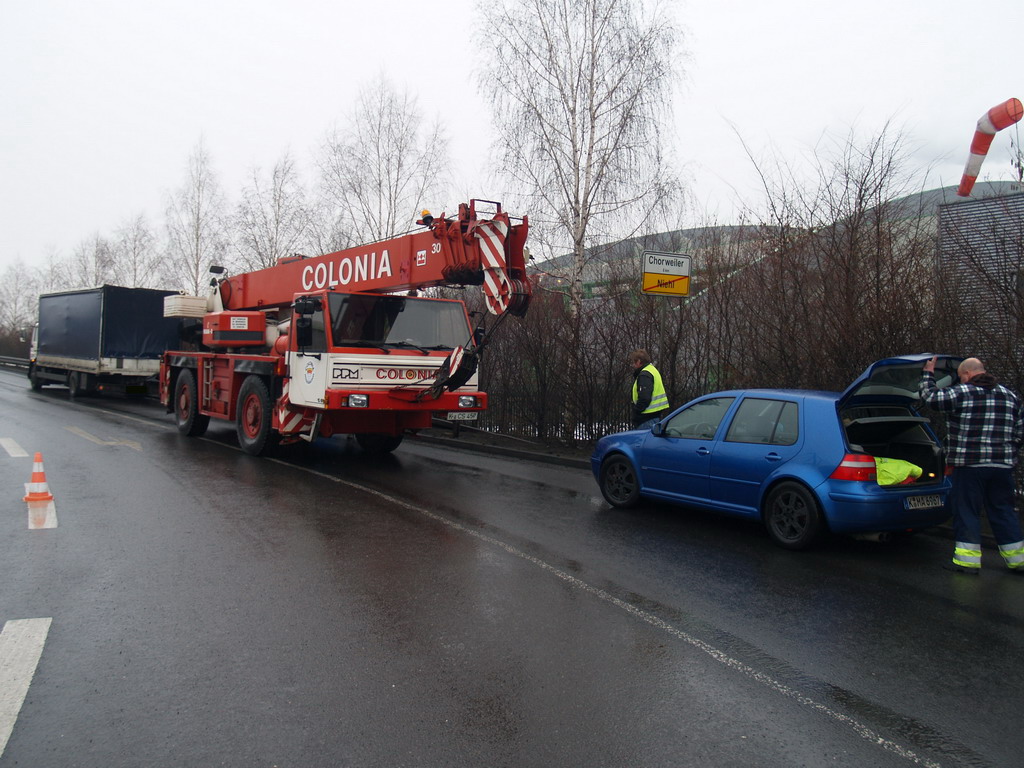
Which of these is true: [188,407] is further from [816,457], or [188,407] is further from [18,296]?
[18,296]

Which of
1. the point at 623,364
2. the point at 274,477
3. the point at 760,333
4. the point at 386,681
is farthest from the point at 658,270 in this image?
the point at 386,681

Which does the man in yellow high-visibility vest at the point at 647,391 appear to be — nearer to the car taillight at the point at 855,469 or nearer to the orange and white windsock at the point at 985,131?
the car taillight at the point at 855,469

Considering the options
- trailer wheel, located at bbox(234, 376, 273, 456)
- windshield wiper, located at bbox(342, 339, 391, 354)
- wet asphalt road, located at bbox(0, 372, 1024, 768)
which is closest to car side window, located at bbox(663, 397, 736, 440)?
wet asphalt road, located at bbox(0, 372, 1024, 768)

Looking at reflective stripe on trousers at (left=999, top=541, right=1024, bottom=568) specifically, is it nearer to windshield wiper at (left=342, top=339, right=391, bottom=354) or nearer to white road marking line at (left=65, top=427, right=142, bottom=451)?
windshield wiper at (left=342, top=339, right=391, bottom=354)

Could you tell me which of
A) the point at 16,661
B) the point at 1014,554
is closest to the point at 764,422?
the point at 1014,554

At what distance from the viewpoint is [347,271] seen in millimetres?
11703

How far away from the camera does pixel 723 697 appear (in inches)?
154

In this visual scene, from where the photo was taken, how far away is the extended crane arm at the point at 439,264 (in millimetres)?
9195

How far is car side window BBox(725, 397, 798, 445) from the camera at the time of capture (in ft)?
23.2

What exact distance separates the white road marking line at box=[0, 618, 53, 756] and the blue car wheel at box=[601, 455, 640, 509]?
18.5ft

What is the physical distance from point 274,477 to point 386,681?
693 centimetres

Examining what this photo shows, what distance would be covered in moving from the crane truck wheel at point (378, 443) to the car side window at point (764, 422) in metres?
7.03

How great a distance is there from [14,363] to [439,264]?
42.3 m

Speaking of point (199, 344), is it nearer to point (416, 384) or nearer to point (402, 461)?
point (402, 461)
